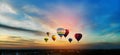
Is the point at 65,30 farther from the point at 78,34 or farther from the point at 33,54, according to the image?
the point at 33,54

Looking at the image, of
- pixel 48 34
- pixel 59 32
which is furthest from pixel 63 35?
pixel 48 34

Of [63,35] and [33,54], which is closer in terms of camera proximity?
[63,35]

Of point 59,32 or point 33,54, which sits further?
point 33,54

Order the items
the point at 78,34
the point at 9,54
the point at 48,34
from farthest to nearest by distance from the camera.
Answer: the point at 9,54, the point at 48,34, the point at 78,34

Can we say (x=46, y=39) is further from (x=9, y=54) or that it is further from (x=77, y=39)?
(x=9, y=54)

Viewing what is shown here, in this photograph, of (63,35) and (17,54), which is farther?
(17,54)

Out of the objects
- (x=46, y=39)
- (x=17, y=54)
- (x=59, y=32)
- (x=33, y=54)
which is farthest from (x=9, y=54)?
(x=59, y=32)

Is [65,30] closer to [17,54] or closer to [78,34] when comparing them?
[78,34]

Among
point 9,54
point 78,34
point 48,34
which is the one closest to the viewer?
point 78,34
